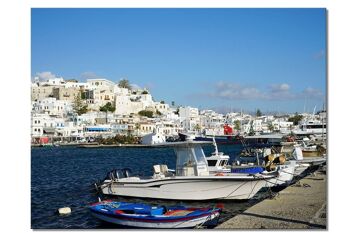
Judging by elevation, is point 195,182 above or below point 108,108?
below

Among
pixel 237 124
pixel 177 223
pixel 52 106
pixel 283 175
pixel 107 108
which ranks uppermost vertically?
pixel 107 108

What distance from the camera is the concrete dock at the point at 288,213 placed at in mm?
7707

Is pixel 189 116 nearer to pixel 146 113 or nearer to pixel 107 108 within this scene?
pixel 146 113

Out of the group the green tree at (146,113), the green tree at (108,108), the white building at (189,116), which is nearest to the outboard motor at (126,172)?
the white building at (189,116)

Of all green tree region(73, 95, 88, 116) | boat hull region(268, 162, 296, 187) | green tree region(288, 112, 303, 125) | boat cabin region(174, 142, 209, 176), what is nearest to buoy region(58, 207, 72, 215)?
boat cabin region(174, 142, 209, 176)

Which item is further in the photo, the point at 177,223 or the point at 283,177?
the point at 283,177

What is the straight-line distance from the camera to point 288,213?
8.59m

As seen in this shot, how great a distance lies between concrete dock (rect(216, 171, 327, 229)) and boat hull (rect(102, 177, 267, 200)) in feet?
3.43

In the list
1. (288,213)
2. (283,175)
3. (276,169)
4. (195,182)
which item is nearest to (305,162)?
(283,175)

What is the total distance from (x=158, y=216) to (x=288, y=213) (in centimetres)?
250

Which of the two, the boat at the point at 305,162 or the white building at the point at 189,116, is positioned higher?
the white building at the point at 189,116

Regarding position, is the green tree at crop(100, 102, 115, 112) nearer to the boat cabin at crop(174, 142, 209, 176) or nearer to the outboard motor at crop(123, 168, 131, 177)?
the outboard motor at crop(123, 168, 131, 177)

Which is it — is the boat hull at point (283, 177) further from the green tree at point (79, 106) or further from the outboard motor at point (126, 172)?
the green tree at point (79, 106)
